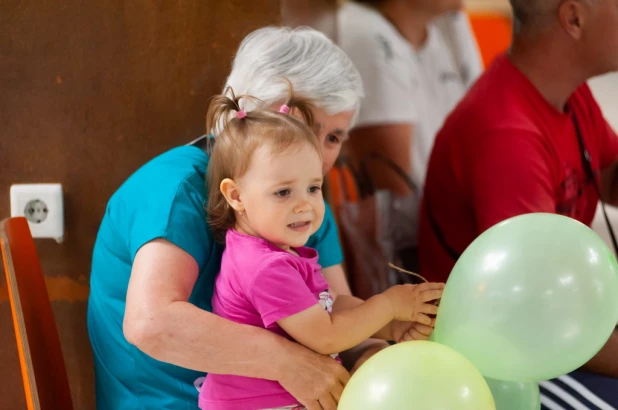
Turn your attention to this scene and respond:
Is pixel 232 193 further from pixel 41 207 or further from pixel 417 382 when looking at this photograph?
pixel 41 207

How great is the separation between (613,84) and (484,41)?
2.62 feet

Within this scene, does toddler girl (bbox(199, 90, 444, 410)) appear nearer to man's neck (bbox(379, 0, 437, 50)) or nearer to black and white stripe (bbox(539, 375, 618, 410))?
black and white stripe (bbox(539, 375, 618, 410))

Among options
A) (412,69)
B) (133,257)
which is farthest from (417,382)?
(412,69)

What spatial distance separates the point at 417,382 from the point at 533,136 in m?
0.80

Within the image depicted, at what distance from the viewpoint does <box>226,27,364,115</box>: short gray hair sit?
1226 mm

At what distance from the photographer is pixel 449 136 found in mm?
1718

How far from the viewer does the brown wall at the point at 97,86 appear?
144 centimetres

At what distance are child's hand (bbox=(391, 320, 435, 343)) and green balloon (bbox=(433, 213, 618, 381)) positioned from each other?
0.35 feet

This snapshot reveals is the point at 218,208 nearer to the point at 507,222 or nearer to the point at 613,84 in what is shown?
the point at 507,222

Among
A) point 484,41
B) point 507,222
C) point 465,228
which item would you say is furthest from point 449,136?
point 484,41

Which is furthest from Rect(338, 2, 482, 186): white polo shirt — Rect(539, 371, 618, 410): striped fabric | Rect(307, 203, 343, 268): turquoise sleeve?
Rect(539, 371, 618, 410): striped fabric

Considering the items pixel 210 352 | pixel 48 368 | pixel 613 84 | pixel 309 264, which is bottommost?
pixel 48 368

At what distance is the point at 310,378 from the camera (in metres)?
1.09

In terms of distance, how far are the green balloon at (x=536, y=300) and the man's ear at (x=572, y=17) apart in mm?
676
